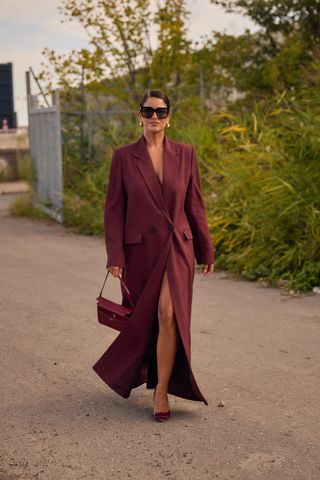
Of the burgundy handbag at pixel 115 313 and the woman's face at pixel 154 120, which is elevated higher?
the woman's face at pixel 154 120

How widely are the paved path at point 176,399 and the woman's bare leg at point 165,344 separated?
158 mm

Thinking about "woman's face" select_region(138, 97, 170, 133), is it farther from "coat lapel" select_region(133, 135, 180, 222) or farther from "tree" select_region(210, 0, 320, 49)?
"tree" select_region(210, 0, 320, 49)

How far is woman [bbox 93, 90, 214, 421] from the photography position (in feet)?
18.3

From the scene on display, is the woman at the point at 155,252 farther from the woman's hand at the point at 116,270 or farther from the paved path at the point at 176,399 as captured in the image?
the paved path at the point at 176,399

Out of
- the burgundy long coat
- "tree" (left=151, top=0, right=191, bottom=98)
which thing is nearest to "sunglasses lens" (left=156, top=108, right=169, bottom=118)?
the burgundy long coat

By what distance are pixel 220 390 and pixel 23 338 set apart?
7.07ft

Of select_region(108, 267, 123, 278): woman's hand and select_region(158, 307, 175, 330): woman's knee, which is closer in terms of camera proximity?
select_region(158, 307, 175, 330): woman's knee

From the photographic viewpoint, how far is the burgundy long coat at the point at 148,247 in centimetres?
560

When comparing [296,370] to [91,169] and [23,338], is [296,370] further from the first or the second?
[91,169]

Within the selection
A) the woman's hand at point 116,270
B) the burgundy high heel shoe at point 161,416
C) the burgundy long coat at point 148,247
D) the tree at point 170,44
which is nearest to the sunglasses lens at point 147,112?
the burgundy long coat at point 148,247

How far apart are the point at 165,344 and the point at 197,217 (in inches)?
31.0

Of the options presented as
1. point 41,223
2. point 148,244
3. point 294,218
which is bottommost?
point 41,223

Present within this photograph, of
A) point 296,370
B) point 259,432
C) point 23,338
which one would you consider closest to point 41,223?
point 23,338

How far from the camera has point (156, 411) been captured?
18.4 feet
